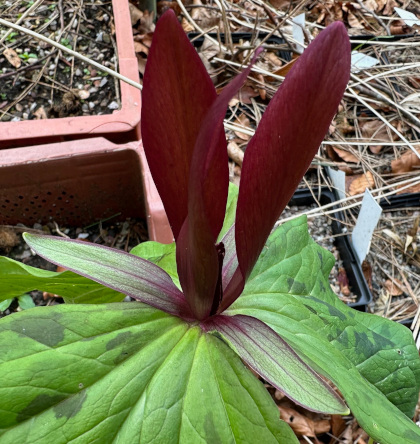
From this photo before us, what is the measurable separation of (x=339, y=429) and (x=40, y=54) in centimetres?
125

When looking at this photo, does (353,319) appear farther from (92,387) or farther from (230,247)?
(92,387)

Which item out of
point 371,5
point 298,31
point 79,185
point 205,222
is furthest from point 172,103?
point 371,5

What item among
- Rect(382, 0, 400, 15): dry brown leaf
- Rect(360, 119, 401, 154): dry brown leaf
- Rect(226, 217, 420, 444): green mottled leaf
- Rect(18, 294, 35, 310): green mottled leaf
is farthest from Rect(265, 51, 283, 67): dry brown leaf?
Rect(18, 294, 35, 310): green mottled leaf

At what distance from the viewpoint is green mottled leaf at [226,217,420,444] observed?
559 millimetres

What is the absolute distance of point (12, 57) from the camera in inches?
52.6

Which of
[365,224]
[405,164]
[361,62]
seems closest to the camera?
[365,224]

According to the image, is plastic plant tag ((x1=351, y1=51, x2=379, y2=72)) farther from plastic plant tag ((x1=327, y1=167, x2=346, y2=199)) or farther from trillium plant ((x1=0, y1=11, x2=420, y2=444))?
trillium plant ((x1=0, y1=11, x2=420, y2=444))

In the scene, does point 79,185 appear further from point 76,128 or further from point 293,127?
point 293,127

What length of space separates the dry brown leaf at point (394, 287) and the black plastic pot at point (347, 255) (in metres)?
0.11

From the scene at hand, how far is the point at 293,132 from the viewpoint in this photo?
1.24 feet

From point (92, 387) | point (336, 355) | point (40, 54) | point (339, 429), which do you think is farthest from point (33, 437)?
point (40, 54)

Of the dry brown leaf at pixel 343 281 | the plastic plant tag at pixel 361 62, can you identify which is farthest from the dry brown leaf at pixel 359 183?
the plastic plant tag at pixel 361 62

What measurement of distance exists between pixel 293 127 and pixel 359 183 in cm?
112

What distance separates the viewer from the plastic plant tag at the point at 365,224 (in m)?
1.02
